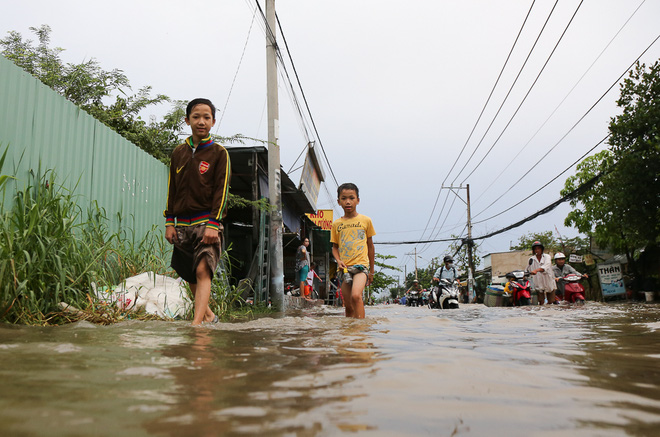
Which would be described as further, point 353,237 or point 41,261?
point 353,237

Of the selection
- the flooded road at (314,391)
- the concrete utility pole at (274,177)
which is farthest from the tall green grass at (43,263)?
the concrete utility pole at (274,177)

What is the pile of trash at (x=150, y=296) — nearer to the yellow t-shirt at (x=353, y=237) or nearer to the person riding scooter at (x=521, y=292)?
the yellow t-shirt at (x=353, y=237)

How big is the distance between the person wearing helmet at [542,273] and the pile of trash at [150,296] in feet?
27.8

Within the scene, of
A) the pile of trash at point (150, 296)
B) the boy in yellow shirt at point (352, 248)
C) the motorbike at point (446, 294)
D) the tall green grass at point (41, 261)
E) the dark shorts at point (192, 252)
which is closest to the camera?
the tall green grass at point (41, 261)

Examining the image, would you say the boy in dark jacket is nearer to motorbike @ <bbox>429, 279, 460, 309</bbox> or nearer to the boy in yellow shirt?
the boy in yellow shirt

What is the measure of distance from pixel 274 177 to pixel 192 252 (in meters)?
5.57

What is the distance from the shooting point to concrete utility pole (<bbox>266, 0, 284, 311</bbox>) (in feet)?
29.5

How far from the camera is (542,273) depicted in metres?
10.8

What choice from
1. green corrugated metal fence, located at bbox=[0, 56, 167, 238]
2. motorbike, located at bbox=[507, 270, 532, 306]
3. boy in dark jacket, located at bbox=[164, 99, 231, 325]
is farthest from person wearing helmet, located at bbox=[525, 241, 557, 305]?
boy in dark jacket, located at bbox=[164, 99, 231, 325]

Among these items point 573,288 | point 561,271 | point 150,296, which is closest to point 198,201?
point 150,296

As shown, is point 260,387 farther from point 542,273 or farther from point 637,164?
point 637,164

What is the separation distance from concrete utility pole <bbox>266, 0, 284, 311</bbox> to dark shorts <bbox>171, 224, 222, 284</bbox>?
203 inches

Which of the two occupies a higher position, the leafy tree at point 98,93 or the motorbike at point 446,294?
the leafy tree at point 98,93

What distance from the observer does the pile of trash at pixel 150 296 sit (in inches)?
150
